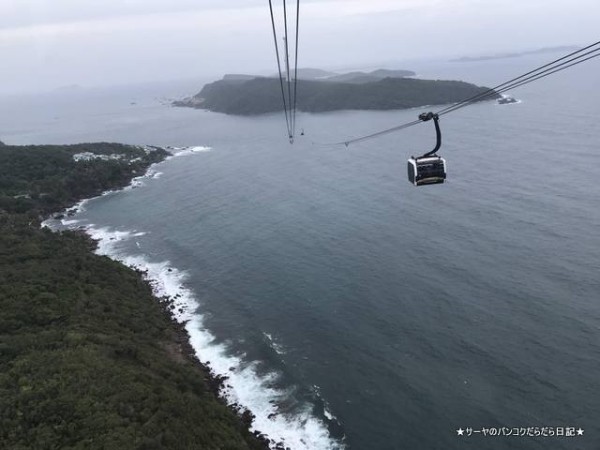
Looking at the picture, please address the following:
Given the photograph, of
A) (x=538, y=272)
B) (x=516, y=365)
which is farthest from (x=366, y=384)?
(x=538, y=272)

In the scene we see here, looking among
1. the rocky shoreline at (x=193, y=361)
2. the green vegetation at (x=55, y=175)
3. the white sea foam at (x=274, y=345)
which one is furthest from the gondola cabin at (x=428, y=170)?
the green vegetation at (x=55, y=175)

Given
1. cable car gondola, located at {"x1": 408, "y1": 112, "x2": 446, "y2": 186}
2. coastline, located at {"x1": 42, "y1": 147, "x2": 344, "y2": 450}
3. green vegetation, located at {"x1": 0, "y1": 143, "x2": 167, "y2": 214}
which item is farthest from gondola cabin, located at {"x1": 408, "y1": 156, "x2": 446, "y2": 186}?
green vegetation, located at {"x1": 0, "y1": 143, "x2": 167, "y2": 214}

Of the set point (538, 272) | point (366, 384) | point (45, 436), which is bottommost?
point (366, 384)

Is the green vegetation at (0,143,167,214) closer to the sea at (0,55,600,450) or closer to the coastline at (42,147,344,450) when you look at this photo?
the sea at (0,55,600,450)

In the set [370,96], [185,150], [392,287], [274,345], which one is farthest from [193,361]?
[370,96]

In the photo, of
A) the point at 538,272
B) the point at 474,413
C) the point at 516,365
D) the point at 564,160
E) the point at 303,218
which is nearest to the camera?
the point at 474,413

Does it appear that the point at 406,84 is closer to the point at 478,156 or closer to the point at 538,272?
the point at 478,156

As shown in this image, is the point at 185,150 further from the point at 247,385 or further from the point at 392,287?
the point at 247,385
